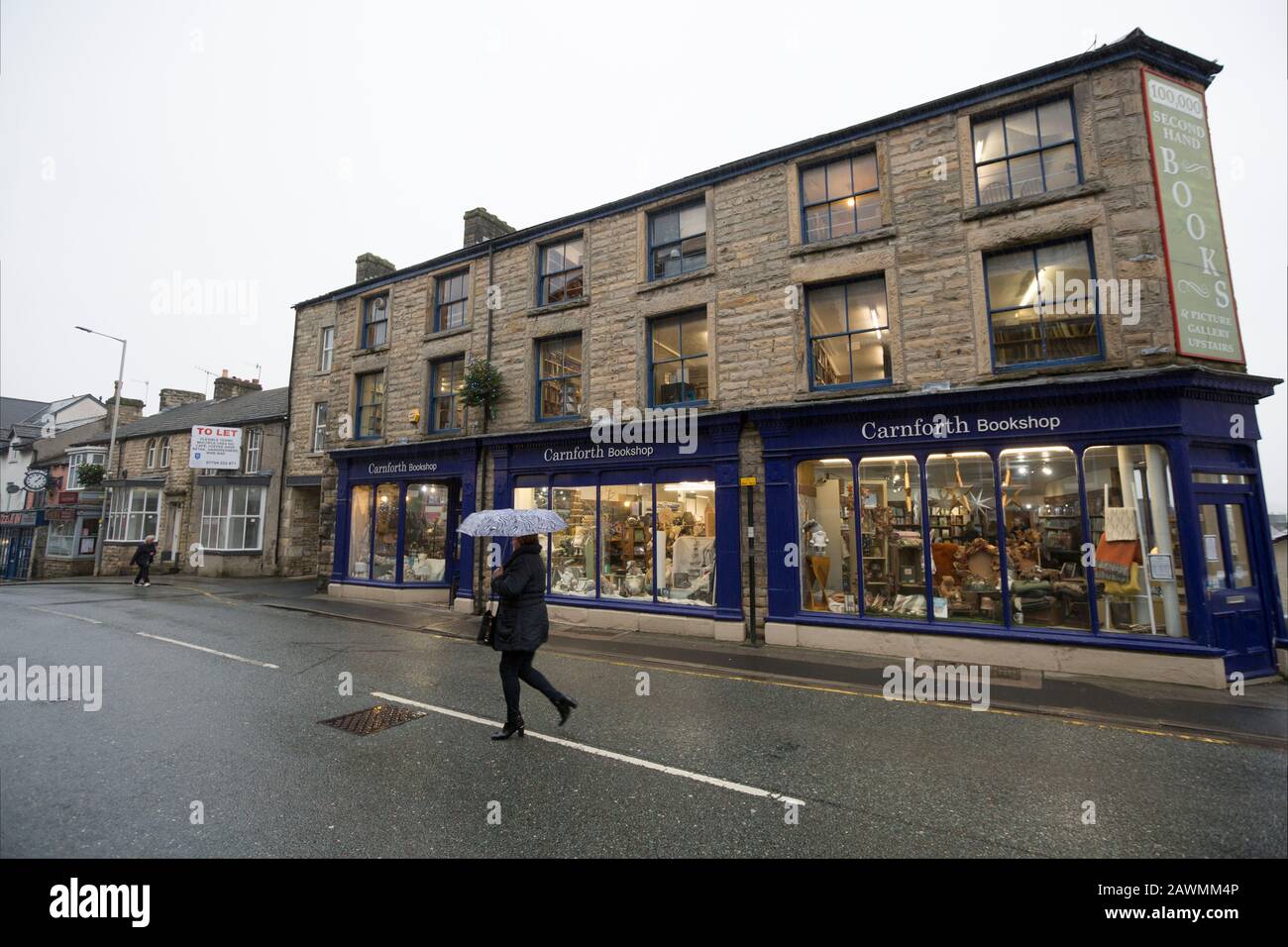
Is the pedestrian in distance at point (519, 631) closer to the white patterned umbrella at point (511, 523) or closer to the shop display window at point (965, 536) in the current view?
the white patterned umbrella at point (511, 523)

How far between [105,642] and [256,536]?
47.9 feet

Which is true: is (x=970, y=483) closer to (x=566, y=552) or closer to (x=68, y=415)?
(x=566, y=552)

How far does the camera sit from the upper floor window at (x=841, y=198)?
10.6 metres

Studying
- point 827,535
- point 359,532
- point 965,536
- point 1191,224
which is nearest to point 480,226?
point 359,532

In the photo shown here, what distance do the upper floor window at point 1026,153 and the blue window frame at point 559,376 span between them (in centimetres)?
905

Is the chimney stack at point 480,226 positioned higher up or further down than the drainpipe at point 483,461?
higher up

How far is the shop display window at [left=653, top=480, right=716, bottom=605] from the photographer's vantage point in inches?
442

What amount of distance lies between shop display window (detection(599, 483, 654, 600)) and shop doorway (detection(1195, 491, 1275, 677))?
9138 mm

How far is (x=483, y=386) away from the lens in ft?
45.5

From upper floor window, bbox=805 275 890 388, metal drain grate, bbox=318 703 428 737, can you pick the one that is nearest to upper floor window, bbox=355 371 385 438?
metal drain grate, bbox=318 703 428 737

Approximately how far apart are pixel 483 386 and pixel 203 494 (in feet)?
63.4

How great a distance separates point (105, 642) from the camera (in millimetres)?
9602
